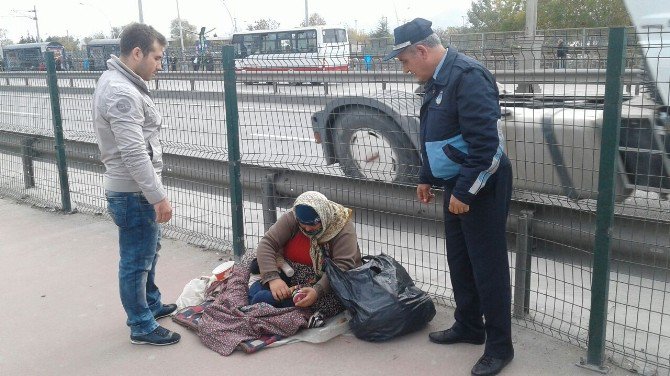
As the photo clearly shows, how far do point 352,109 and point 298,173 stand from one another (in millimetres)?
696

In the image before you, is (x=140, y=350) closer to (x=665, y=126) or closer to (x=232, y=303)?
(x=232, y=303)

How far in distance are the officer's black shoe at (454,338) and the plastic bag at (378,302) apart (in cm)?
18

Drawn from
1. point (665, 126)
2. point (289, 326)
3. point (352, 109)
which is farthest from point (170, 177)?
point (665, 126)

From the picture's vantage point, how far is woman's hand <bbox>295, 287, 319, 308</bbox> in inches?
155

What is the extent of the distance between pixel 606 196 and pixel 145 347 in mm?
2831

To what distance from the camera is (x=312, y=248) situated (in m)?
4.20

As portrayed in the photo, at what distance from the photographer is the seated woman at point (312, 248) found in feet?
13.2

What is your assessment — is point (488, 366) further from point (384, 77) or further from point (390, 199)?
point (384, 77)

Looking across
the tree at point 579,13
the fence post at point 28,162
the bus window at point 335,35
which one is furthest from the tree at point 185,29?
the fence post at point 28,162

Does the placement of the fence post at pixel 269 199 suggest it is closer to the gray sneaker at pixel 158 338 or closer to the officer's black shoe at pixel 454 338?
the gray sneaker at pixel 158 338

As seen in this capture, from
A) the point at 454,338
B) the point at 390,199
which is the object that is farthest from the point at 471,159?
the point at 390,199

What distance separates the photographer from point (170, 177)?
6305 mm

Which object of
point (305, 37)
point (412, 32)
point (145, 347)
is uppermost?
point (305, 37)

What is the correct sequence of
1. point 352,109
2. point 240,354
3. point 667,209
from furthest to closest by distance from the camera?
point 352,109, point 240,354, point 667,209
